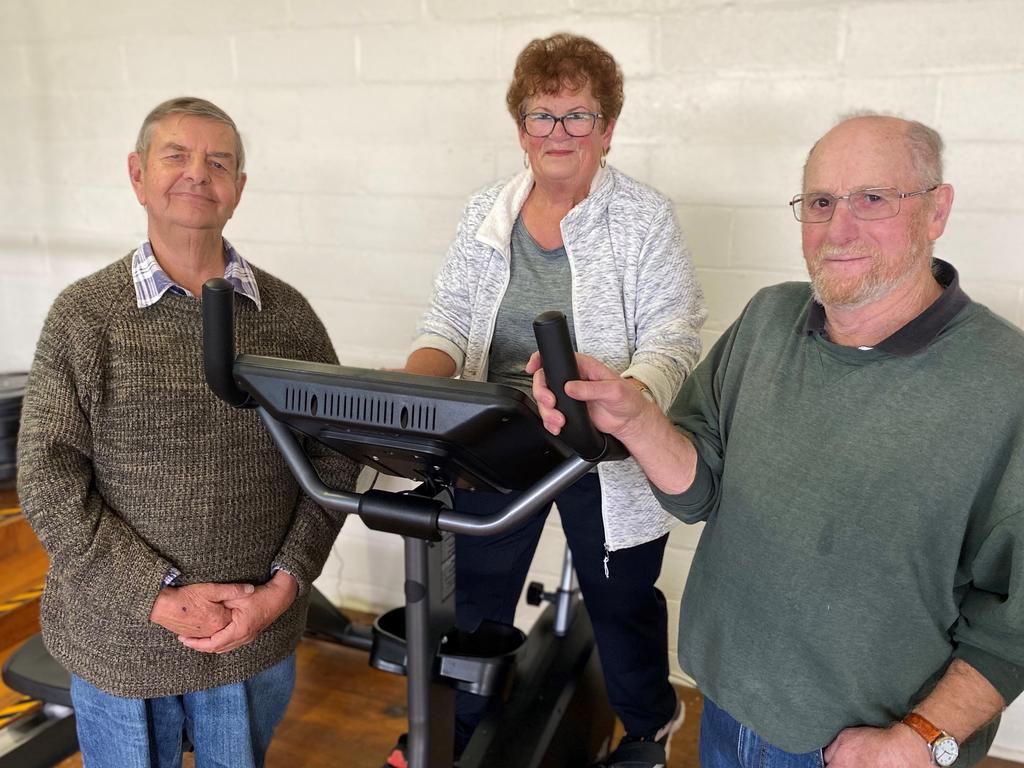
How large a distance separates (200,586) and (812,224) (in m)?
1.16

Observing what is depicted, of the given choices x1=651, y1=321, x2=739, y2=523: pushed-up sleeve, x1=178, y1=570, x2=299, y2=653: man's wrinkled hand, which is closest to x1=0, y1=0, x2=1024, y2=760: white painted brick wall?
x1=651, y1=321, x2=739, y2=523: pushed-up sleeve

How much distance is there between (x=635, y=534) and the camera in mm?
1720

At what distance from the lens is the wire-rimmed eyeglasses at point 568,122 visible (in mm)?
1587

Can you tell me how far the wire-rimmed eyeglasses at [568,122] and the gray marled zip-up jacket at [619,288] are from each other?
12 cm

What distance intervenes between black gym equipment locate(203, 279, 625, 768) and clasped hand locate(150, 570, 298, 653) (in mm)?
235

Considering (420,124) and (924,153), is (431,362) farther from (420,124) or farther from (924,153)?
(420,124)

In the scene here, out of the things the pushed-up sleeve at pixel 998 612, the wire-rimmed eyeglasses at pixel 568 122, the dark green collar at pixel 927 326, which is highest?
the wire-rimmed eyeglasses at pixel 568 122

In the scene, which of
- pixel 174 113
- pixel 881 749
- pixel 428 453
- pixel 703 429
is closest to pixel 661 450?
pixel 703 429

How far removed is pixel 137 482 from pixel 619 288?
927 millimetres

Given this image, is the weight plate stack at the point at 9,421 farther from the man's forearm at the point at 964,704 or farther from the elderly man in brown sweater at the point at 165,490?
the man's forearm at the point at 964,704

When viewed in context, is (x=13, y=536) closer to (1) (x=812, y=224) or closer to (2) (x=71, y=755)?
(2) (x=71, y=755)

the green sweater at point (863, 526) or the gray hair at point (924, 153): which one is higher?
the gray hair at point (924, 153)

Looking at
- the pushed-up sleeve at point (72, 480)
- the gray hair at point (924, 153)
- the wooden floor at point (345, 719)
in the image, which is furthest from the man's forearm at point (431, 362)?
the wooden floor at point (345, 719)

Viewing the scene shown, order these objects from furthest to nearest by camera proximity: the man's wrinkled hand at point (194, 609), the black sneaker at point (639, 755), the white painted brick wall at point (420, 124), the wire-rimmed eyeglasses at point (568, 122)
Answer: the white painted brick wall at point (420, 124) < the black sneaker at point (639, 755) < the wire-rimmed eyeglasses at point (568, 122) < the man's wrinkled hand at point (194, 609)
